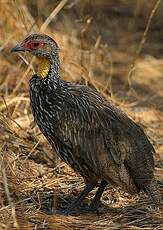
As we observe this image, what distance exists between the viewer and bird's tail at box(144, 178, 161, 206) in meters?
5.89

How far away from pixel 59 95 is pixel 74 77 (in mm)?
3019

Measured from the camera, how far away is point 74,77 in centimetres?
893

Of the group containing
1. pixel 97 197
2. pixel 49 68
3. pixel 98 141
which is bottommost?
pixel 97 197

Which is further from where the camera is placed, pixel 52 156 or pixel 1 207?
pixel 52 156

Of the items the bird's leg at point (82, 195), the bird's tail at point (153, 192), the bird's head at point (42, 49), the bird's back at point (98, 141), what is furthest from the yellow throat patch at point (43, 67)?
the bird's tail at point (153, 192)

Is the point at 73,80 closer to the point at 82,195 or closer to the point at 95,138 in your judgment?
the point at 82,195

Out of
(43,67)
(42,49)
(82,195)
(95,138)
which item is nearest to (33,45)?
(42,49)

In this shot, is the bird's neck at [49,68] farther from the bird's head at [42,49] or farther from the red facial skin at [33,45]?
the red facial skin at [33,45]

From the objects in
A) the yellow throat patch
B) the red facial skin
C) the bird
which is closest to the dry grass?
the bird

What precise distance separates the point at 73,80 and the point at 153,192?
10.2ft

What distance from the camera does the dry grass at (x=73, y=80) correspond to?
5.72 metres

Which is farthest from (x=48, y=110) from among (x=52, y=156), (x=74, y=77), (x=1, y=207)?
(x=74, y=77)

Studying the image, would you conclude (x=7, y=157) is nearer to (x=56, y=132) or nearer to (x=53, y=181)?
(x=53, y=181)

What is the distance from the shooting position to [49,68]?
6.08 metres
